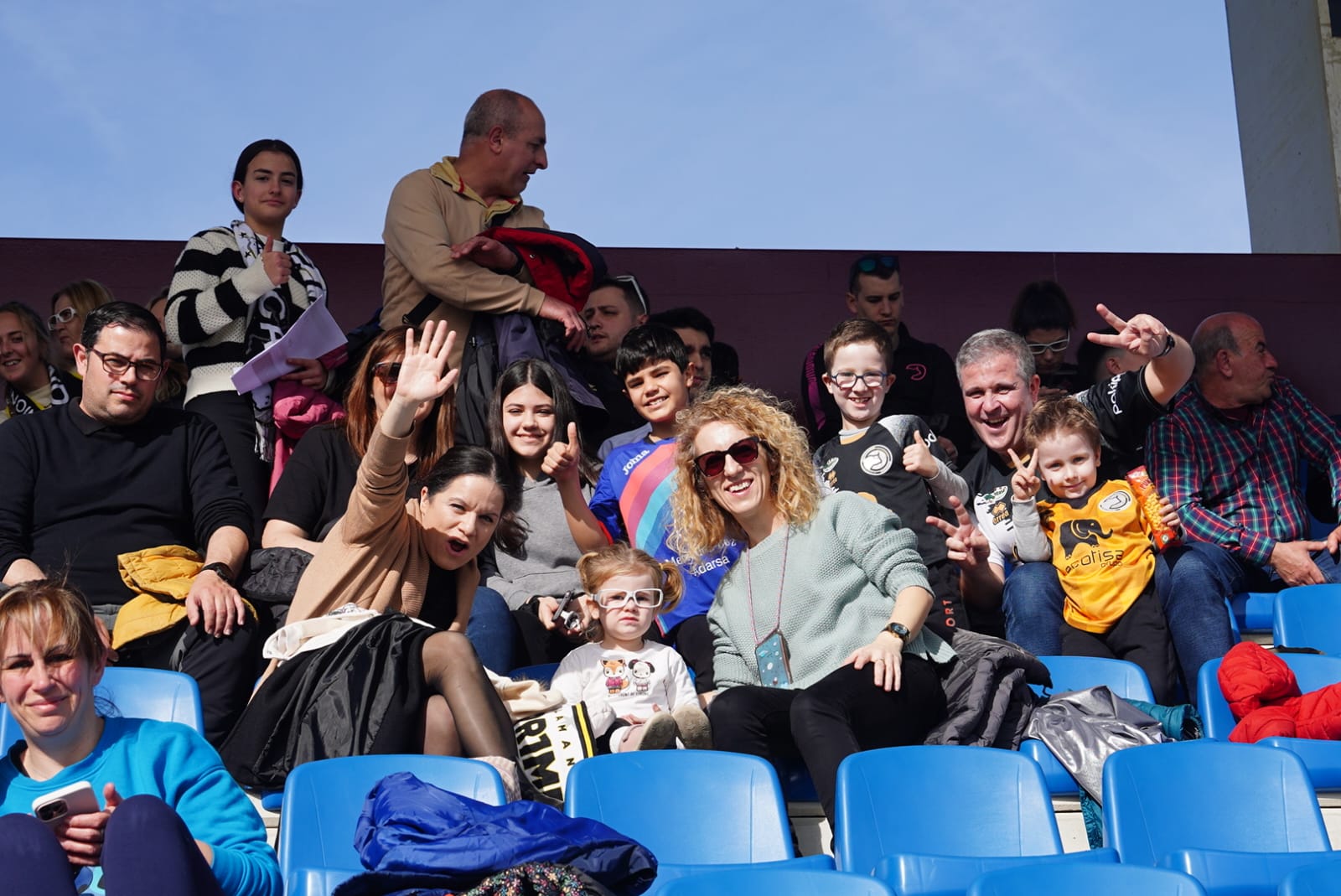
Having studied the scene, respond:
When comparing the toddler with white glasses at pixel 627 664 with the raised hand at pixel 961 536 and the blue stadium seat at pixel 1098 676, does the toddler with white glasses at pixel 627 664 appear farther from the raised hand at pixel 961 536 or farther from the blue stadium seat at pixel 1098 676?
the blue stadium seat at pixel 1098 676

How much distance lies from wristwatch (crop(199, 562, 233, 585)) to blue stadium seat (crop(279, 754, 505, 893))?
918mm

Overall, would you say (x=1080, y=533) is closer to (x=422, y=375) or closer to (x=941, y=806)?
(x=941, y=806)

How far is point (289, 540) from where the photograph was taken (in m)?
3.70

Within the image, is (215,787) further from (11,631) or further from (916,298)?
(916,298)

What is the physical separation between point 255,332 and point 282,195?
474 mm

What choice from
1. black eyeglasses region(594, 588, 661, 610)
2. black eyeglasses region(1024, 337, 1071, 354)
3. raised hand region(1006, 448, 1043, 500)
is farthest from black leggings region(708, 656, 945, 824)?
black eyeglasses region(1024, 337, 1071, 354)

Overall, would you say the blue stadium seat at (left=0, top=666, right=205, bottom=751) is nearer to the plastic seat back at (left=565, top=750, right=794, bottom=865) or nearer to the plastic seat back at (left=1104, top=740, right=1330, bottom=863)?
the plastic seat back at (left=565, top=750, right=794, bottom=865)

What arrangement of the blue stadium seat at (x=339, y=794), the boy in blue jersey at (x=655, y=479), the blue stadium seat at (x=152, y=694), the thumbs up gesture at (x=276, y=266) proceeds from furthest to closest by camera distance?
the thumbs up gesture at (x=276, y=266)
the boy in blue jersey at (x=655, y=479)
the blue stadium seat at (x=152, y=694)
the blue stadium seat at (x=339, y=794)

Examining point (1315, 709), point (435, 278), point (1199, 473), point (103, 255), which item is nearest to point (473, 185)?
point (435, 278)

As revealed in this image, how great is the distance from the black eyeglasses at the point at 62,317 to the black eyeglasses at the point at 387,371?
1613mm

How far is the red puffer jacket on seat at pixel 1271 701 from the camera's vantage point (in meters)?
3.45

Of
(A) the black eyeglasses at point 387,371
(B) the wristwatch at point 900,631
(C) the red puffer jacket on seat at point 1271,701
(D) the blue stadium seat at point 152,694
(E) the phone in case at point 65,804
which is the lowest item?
(C) the red puffer jacket on seat at point 1271,701

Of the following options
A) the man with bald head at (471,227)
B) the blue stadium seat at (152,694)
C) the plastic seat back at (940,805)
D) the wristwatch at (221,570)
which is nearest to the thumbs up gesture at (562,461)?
the man with bald head at (471,227)

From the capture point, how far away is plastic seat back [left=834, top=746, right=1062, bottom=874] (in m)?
2.71
